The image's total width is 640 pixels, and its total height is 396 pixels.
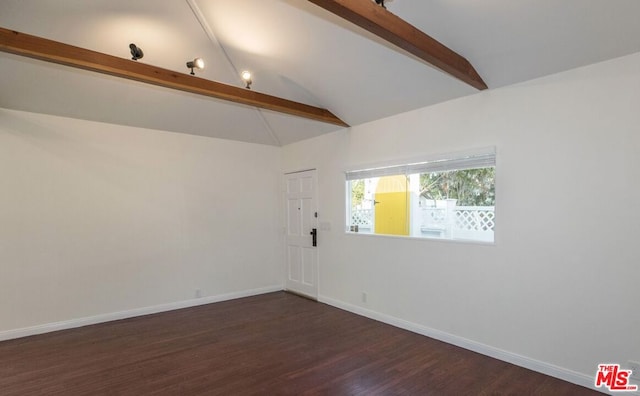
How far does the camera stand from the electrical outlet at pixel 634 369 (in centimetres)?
232

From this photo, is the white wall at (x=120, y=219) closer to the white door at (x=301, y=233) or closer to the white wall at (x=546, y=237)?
the white door at (x=301, y=233)

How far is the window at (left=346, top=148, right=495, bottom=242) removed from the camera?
128 inches

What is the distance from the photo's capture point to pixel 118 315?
4.24 m

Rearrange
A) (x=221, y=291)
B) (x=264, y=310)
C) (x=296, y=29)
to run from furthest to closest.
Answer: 1. (x=221, y=291)
2. (x=264, y=310)
3. (x=296, y=29)

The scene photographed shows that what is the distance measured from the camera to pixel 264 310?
15.0ft

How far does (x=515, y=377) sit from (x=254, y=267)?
13.0 feet

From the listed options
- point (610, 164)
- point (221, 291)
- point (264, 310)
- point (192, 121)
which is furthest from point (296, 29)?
point (221, 291)

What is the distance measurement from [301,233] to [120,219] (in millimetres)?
2665

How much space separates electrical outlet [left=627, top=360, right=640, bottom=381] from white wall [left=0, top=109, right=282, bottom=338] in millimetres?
4600

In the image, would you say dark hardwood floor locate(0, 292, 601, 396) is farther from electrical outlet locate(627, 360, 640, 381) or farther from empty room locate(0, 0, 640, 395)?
electrical outlet locate(627, 360, 640, 381)

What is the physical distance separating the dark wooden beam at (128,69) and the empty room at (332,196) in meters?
0.02

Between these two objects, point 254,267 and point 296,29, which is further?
point 254,267

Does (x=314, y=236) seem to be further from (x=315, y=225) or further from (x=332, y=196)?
(x=332, y=196)

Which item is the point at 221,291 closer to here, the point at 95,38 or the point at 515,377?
the point at 95,38
